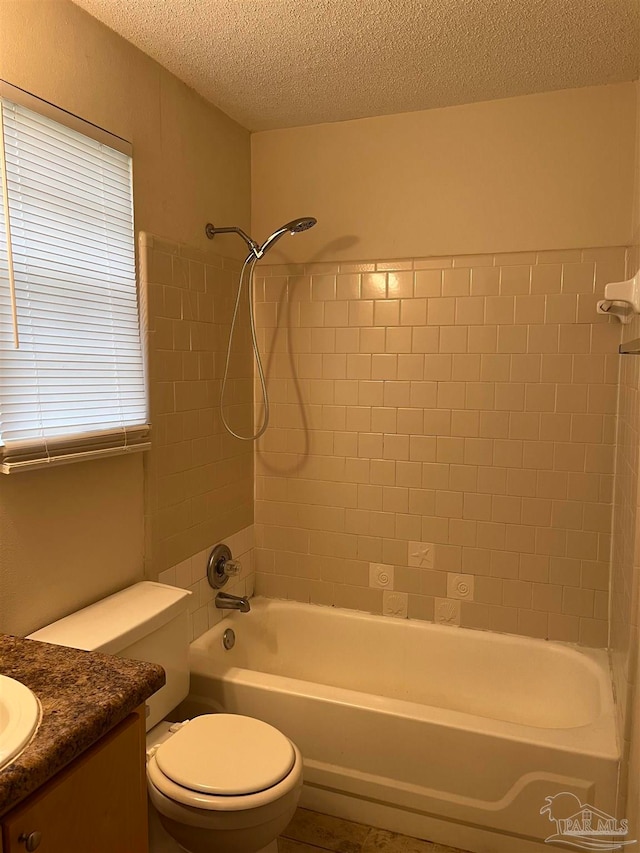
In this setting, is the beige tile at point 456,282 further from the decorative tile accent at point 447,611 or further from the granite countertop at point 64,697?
the granite countertop at point 64,697

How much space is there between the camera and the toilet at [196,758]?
5.18ft

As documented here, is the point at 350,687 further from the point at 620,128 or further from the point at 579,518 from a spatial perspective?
the point at 620,128

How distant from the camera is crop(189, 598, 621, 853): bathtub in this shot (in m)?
1.88

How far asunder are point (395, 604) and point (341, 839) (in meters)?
0.91

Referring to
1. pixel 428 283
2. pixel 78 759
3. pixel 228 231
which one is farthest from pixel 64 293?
pixel 428 283

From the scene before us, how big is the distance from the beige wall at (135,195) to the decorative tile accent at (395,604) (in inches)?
43.7

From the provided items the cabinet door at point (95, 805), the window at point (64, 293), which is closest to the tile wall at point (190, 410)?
the window at point (64, 293)

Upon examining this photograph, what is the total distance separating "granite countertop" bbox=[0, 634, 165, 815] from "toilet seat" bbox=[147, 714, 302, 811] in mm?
584

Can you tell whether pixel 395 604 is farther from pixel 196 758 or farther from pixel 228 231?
pixel 228 231

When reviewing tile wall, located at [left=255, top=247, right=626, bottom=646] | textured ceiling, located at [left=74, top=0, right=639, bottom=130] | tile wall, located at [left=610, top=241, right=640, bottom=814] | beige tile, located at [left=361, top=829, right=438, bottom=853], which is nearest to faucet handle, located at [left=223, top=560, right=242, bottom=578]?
tile wall, located at [left=255, top=247, right=626, bottom=646]

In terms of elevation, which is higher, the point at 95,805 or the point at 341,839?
the point at 95,805

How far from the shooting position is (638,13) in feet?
5.79

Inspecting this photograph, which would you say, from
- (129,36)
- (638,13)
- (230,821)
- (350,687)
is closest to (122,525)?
(230,821)

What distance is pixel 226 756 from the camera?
171 centimetres
